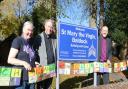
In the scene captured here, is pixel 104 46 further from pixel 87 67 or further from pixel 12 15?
pixel 12 15

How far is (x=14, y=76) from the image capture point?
7.88 m

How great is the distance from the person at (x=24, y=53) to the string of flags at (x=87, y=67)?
263cm

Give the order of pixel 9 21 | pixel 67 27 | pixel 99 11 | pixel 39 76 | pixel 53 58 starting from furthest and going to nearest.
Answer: pixel 99 11 → pixel 9 21 → pixel 67 27 → pixel 53 58 → pixel 39 76

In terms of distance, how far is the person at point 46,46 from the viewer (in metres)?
8.83

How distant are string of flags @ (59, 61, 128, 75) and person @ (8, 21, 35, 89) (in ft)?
8.64

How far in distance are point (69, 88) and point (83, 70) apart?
1.80m

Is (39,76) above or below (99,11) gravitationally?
below

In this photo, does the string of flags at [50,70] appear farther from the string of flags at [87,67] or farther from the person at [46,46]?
the person at [46,46]

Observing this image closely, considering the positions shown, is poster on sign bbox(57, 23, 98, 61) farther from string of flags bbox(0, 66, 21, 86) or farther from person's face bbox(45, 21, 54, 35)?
string of flags bbox(0, 66, 21, 86)

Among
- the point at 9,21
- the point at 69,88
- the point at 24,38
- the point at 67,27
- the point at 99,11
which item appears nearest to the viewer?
the point at 24,38

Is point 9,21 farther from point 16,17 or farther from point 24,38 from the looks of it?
point 24,38

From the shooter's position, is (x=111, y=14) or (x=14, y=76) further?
(x=111, y=14)

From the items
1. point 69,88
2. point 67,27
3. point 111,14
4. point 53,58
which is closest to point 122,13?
point 111,14

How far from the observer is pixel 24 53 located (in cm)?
773
